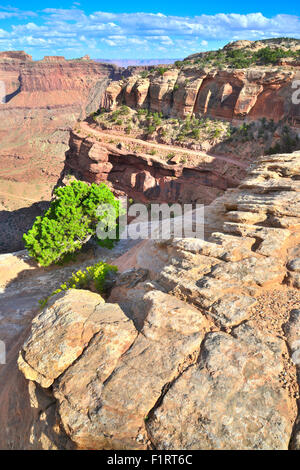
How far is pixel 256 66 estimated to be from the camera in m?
37.9

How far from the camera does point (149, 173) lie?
122 ft

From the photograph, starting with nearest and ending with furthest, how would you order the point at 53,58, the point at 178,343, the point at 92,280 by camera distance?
the point at 178,343
the point at 92,280
the point at 53,58

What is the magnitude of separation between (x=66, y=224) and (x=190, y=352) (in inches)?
637

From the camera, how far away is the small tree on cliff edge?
21.0 metres

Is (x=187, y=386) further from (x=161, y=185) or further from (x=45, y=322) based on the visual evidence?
(x=161, y=185)

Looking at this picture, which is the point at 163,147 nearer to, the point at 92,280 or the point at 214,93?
the point at 214,93

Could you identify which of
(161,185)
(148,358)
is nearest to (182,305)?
(148,358)

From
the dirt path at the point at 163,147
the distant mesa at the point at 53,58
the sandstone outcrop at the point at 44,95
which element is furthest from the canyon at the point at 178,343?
the distant mesa at the point at 53,58

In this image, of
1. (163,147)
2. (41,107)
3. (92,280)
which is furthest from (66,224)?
(41,107)

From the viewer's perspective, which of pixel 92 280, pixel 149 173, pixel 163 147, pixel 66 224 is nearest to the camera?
pixel 92 280

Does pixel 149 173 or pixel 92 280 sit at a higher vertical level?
pixel 149 173

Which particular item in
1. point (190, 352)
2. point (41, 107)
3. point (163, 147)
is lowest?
point (190, 352)
